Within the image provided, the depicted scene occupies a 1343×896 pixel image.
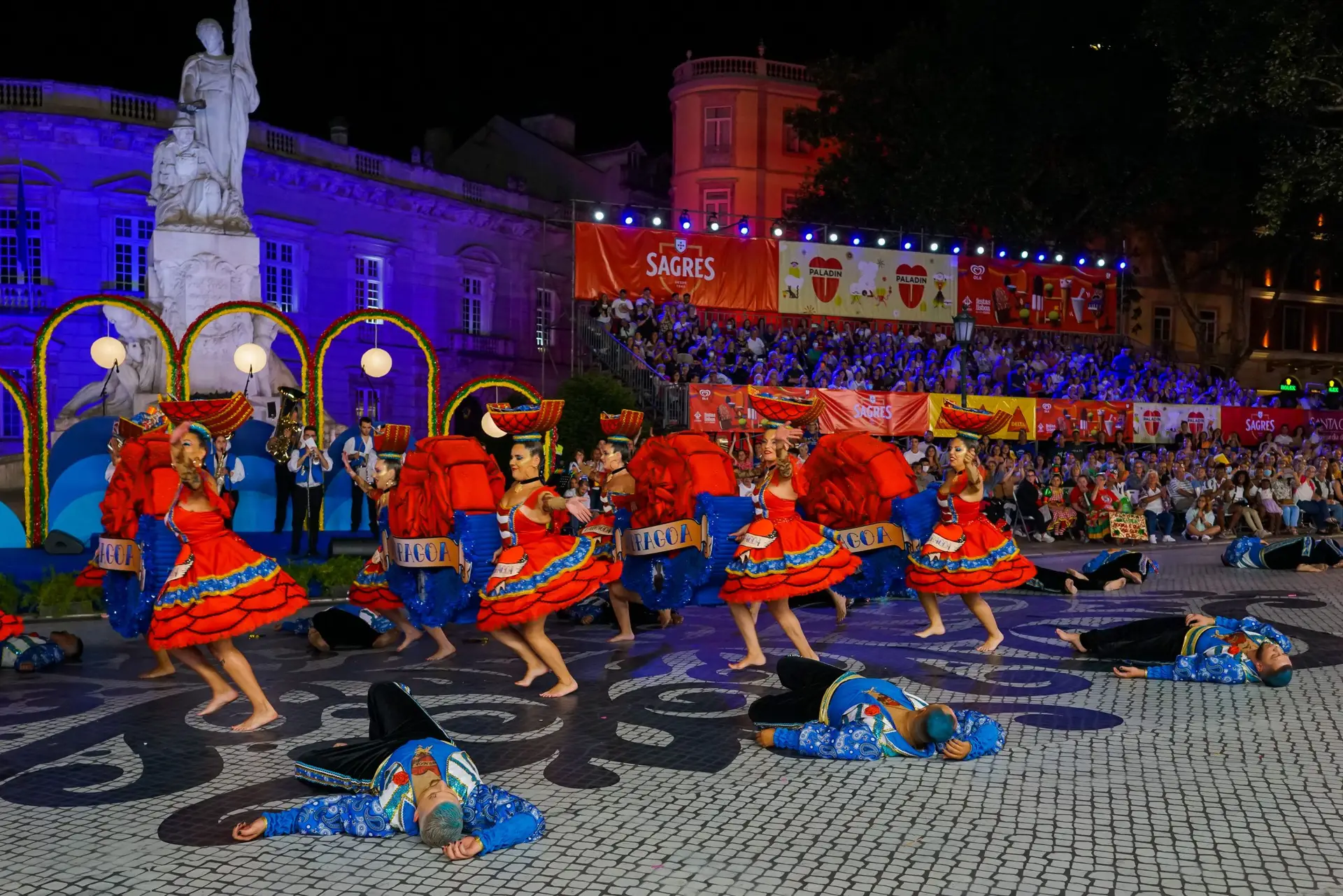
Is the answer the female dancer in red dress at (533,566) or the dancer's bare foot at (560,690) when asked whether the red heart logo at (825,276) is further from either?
the dancer's bare foot at (560,690)

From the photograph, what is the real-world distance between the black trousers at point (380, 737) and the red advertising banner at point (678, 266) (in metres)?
21.1

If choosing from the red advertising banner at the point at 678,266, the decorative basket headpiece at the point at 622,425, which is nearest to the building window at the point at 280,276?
the red advertising banner at the point at 678,266

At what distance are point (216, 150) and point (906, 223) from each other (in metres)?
20.5

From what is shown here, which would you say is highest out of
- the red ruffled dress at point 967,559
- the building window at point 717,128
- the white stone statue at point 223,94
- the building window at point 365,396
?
the building window at point 717,128

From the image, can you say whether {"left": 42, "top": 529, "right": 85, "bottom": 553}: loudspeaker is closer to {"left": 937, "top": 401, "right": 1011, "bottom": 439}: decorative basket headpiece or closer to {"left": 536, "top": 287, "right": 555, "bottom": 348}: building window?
{"left": 937, "top": 401, "right": 1011, "bottom": 439}: decorative basket headpiece

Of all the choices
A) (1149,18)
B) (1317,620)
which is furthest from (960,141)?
(1317,620)

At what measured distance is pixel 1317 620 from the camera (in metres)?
10.9

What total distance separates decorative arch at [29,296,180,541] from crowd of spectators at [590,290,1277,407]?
9846 mm

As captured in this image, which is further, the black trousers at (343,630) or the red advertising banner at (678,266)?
the red advertising banner at (678,266)

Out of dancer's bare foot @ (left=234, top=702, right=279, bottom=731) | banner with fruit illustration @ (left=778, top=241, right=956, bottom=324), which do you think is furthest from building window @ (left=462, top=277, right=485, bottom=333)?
dancer's bare foot @ (left=234, top=702, right=279, bottom=731)

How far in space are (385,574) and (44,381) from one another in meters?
7.84

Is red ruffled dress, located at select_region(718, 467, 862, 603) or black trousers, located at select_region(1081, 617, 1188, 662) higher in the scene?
red ruffled dress, located at select_region(718, 467, 862, 603)

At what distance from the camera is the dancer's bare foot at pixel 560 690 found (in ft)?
25.5

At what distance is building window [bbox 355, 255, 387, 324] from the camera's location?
31688mm
